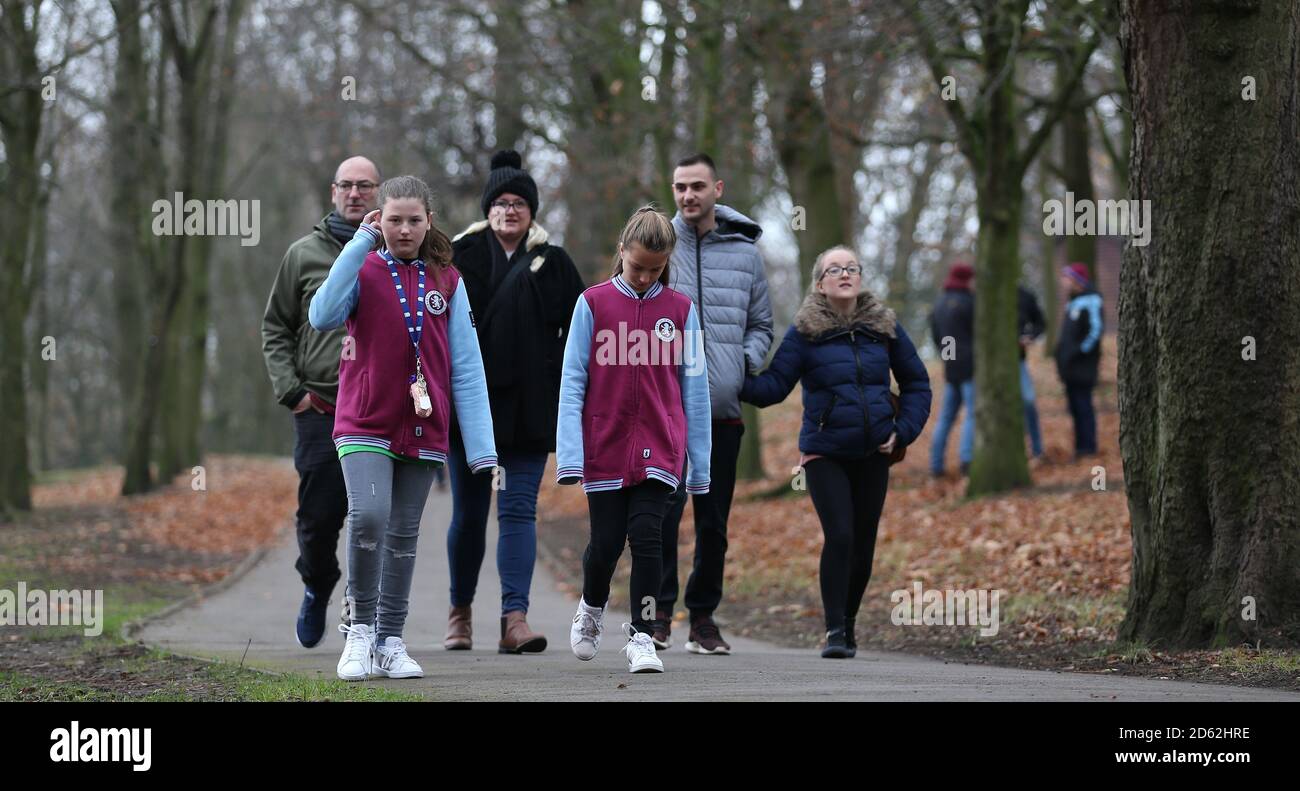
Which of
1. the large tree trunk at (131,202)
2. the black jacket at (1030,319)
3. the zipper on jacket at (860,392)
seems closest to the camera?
the zipper on jacket at (860,392)

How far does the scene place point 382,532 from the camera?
21.7 feet

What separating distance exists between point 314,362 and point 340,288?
170cm

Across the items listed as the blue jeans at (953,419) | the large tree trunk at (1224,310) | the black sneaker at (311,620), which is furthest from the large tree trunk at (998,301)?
the black sneaker at (311,620)

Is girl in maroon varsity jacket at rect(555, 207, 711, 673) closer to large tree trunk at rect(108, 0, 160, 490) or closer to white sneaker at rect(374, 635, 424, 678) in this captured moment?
white sneaker at rect(374, 635, 424, 678)

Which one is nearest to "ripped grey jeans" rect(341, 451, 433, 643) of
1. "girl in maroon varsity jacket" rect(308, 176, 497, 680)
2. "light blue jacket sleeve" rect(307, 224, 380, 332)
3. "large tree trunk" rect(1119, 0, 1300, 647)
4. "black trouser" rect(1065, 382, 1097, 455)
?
"girl in maroon varsity jacket" rect(308, 176, 497, 680)

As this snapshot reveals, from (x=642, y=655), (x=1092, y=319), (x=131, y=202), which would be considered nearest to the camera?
(x=642, y=655)

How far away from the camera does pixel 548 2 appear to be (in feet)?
77.4

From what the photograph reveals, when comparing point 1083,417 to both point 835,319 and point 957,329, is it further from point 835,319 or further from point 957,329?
point 835,319

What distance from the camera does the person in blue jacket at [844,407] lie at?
8.15 meters

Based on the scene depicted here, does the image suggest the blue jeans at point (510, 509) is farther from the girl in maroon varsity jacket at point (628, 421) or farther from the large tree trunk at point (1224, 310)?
the large tree trunk at point (1224, 310)

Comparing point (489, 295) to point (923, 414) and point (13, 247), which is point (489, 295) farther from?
point (13, 247)

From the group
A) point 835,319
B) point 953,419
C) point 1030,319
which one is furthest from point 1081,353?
point 835,319

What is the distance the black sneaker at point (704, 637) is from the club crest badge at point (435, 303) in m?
2.47
